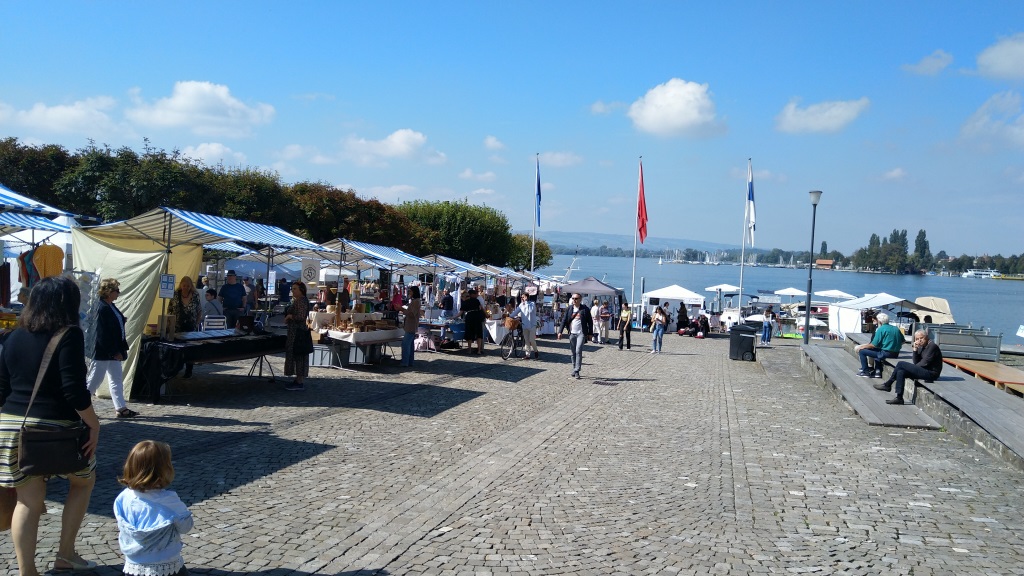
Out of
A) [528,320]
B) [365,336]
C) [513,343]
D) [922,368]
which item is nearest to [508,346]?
[513,343]

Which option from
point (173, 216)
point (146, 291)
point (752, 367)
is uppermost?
point (173, 216)

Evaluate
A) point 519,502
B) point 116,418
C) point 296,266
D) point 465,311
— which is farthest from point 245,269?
point 519,502

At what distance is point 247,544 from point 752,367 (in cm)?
1771

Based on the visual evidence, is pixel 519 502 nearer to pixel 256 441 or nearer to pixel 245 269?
pixel 256 441

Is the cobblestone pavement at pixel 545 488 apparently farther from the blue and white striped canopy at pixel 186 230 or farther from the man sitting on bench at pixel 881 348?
the man sitting on bench at pixel 881 348

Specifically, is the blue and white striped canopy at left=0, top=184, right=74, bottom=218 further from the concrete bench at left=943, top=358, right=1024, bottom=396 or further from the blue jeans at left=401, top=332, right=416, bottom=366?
the concrete bench at left=943, top=358, right=1024, bottom=396

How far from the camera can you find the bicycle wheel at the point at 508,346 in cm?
1950

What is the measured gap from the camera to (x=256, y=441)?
331 inches

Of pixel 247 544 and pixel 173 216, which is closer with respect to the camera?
pixel 247 544

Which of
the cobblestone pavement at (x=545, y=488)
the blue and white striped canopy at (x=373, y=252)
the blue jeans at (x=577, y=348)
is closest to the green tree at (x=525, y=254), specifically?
the blue and white striped canopy at (x=373, y=252)

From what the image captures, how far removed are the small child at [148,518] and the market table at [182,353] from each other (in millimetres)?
7052

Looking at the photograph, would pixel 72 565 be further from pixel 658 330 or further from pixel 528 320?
pixel 658 330

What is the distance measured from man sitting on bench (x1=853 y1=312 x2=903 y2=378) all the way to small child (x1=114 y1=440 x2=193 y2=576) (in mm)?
13881

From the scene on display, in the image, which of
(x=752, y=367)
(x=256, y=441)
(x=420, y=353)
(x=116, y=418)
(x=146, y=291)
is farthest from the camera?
(x=752, y=367)
